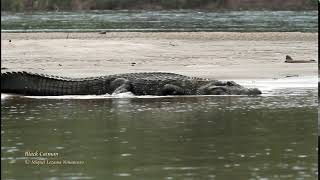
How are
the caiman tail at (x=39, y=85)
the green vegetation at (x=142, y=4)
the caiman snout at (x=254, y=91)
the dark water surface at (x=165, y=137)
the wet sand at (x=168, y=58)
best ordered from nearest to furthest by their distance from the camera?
the dark water surface at (x=165, y=137)
the caiman snout at (x=254, y=91)
the caiman tail at (x=39, y=85)
the wet sand at (x=168, y=58)
the green vegetation at (x=142, y=4)

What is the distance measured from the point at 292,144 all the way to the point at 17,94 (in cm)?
760

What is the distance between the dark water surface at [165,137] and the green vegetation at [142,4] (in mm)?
101950

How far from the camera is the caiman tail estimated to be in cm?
1605

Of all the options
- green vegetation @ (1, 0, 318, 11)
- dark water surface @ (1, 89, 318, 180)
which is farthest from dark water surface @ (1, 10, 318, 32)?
green vegetation @ (1, 0, 318, 11)

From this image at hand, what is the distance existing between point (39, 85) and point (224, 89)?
328 cm

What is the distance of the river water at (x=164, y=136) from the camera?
320 inches

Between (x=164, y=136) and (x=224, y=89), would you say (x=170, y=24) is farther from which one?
(x=164, y=136)

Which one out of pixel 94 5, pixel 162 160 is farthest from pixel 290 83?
pixel 94 5

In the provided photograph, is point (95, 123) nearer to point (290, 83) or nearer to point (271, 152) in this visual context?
point (271, 152)

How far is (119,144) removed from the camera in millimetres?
9773

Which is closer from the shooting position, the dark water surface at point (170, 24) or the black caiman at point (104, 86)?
the black caiman at point (104, 86)

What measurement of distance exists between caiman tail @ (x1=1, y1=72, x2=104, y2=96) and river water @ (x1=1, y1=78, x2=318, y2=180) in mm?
436

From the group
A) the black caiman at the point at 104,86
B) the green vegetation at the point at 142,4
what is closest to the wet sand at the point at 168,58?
the black caiman at the point at 104,86

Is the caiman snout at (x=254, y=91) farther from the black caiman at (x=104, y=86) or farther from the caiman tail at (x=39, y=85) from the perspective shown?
the caiman tail at (x=39, y=85)
